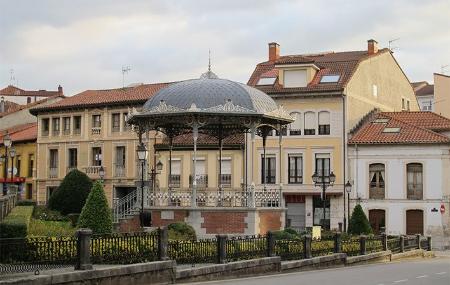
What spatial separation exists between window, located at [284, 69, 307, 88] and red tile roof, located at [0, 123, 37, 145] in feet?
74.2

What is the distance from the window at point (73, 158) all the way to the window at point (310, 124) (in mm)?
18825

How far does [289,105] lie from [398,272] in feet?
97.8

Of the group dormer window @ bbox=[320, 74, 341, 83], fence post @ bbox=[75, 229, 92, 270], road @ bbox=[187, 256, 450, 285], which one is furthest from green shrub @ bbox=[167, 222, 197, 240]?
dormer window @ bbox=[320, 74, 341, 83]

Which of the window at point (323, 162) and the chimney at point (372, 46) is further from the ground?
the chimney at point (372, 46)

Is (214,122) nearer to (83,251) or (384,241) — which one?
(384,241)

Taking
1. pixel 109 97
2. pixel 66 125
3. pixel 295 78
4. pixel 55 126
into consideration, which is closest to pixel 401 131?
pixel 295 78

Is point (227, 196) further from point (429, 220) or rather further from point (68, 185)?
point (429, 220)

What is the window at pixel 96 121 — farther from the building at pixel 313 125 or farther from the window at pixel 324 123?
the window at pixel 324 123

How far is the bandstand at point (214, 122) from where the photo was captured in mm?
31381

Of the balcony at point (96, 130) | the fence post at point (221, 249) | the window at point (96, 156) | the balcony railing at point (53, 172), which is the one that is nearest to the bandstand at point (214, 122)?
the fence post at point (221, 249)

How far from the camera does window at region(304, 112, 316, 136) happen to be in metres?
54.7

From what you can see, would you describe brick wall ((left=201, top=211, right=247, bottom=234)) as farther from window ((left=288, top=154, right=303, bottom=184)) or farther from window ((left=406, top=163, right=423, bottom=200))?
window ((left=288, top=154, right=303, bottom=184))

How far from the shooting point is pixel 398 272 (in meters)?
26.1

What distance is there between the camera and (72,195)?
39.7m
